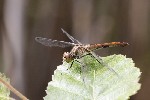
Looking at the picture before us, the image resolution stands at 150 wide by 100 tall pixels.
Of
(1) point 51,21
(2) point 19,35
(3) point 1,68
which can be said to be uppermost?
(1) point 51,21

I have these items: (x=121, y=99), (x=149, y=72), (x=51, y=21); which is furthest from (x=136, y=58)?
(x=121, y=99)

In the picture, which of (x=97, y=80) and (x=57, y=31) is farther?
(x=57, y=31)

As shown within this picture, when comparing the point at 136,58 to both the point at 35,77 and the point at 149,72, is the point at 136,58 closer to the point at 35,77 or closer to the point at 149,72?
the point at 149,72

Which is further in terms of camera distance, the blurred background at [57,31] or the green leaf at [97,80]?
the blurred background at [57,31]

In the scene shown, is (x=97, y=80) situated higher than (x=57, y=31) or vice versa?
(x=57, y=31)

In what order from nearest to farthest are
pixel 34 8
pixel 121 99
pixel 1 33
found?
pixel 121 99 < pixel 1 33 < pixel 34 8

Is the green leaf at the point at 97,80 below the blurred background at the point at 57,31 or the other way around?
below
